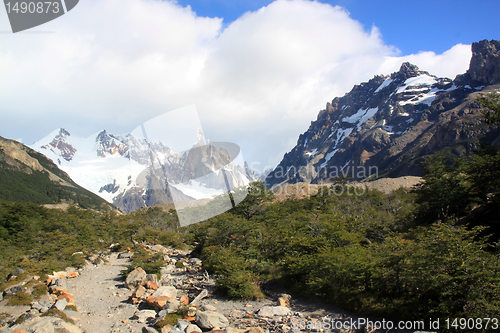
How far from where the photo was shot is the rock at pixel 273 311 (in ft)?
53.0

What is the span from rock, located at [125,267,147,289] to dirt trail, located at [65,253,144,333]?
559 millimetres

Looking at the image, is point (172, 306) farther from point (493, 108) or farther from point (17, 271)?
point (493, 108)

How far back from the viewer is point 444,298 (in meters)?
11.9

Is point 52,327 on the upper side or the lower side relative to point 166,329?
upper

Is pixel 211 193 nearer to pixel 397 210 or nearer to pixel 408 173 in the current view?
pixel 397 210

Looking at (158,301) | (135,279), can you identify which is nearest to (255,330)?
(158,301)

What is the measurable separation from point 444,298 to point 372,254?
6.34 meters

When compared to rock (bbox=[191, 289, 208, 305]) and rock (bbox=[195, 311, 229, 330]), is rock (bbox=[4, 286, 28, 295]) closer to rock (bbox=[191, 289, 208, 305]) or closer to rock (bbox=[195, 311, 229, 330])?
rock (bbox=[191, 289, 208, 305])

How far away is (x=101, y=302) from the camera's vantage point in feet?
63.2

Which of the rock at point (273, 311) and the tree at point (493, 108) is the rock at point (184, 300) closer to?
the rock at point (273, 311)

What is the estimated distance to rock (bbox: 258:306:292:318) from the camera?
53.0 ft

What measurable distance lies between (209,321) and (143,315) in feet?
15.4

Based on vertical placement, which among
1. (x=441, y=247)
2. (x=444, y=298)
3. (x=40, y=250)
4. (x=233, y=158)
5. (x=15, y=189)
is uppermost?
(x=15, y=189)

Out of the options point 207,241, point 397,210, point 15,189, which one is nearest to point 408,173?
point 397,210
